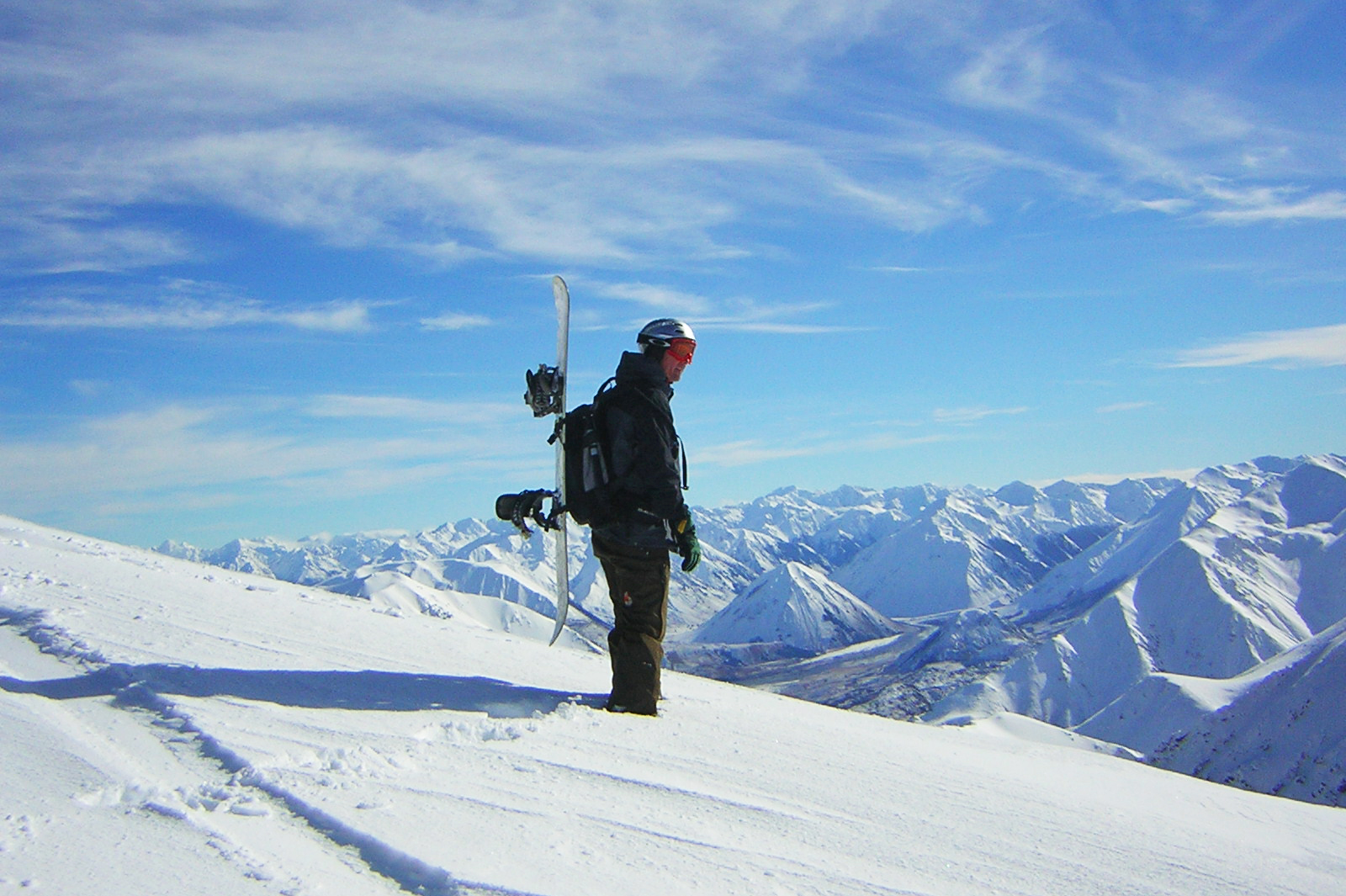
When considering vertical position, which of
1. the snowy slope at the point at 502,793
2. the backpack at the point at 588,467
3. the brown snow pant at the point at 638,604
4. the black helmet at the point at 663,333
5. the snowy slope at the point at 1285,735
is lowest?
the snowy slope at the point at 1285,735

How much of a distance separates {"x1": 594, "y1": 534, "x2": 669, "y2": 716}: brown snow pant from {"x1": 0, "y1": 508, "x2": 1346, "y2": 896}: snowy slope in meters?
0.43

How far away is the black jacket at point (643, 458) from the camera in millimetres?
6680

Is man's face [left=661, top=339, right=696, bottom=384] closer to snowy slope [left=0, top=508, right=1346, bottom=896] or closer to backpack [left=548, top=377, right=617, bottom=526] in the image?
backpack [left=548, top=377, right=617, bottom=526]

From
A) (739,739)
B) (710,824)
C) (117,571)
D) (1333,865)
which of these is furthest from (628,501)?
(117,571)

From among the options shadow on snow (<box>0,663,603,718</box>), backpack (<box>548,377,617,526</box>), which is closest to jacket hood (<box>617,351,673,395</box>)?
backpack (<box>548,377,617,526</box>)

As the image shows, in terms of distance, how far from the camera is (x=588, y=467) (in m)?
6.98

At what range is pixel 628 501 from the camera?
6.84m

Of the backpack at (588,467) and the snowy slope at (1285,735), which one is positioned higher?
the backpack at (588,467)

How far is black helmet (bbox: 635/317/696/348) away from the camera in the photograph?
727 centimetres

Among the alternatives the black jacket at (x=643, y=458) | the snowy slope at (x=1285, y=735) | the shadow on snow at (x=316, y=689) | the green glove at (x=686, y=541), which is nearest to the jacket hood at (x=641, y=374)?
the black jacket at (x=643, y=458)

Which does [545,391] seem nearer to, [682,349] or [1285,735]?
[682,349]

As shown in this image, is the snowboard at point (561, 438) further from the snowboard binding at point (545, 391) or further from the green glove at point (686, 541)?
the green glove at point (686, 541)

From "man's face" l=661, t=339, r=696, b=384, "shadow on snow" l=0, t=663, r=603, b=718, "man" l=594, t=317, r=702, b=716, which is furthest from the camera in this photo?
"man's face" l=661, t=339, r=696, b=384

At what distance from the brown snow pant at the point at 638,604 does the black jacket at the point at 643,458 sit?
157 millimetres
